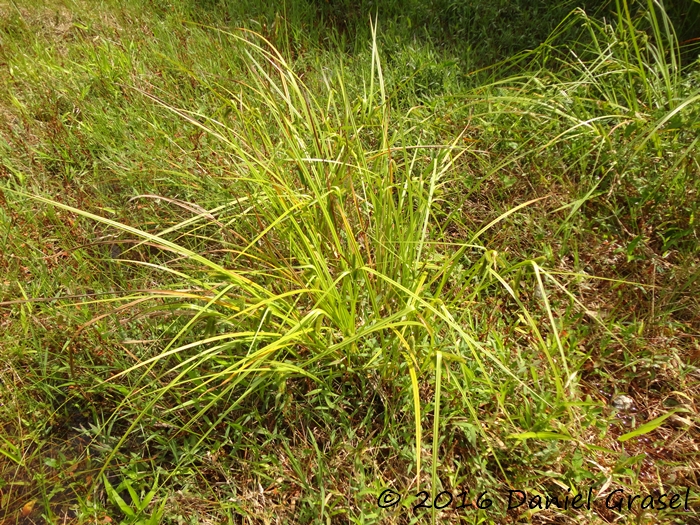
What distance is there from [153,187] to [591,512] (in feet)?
6.57

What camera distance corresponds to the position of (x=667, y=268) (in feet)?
5.68

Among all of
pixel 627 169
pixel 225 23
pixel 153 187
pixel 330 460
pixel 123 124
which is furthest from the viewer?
pixel 225 23

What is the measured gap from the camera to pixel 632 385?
1543mm

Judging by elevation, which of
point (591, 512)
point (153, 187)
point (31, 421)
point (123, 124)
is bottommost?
point (591, 512)

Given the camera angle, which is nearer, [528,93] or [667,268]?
[667,268]

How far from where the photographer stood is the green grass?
134 centimetres

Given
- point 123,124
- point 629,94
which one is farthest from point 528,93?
point 123,124

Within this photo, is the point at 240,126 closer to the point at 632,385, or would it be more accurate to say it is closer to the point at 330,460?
the point at 330,460

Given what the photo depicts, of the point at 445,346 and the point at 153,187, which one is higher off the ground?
the point at 153,187

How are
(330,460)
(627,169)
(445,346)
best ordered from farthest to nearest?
1. (627,169)
2. (445,346)
3. (330,460)

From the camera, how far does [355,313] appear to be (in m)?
1.46

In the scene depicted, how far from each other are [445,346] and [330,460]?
49 cm

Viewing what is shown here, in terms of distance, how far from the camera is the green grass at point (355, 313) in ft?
4.40

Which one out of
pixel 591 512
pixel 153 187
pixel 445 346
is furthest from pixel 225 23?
pixel 591 512
